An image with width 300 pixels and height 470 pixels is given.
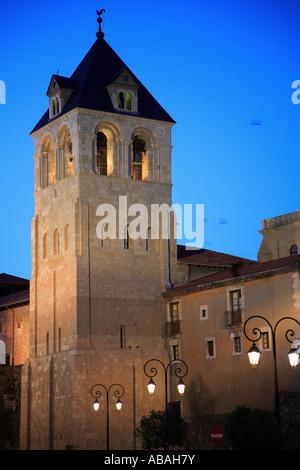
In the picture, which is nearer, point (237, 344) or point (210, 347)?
point (237, 344)

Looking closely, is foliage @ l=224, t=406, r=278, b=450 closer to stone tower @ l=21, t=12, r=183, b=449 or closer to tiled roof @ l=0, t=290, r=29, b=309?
stone tower @ l=21, t=12, r=183, b=449

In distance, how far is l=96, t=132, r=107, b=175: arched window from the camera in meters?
66.1

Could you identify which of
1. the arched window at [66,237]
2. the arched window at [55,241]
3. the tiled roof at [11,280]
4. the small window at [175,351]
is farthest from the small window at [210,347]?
the tiled roof at [11,280]

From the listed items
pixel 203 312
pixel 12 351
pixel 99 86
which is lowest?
pixel 12 351

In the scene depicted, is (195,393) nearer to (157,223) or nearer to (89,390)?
(89,390)

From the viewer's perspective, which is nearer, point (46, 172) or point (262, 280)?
point (262, 280)

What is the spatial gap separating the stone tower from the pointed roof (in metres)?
0.08

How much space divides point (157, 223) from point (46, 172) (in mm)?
7454

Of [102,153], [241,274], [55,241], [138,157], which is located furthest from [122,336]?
[138,157]

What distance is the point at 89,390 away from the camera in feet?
202

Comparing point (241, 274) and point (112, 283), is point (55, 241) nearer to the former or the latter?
point (112, 283)

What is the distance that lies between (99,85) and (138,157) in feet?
16.0

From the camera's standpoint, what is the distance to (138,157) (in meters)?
67.4
